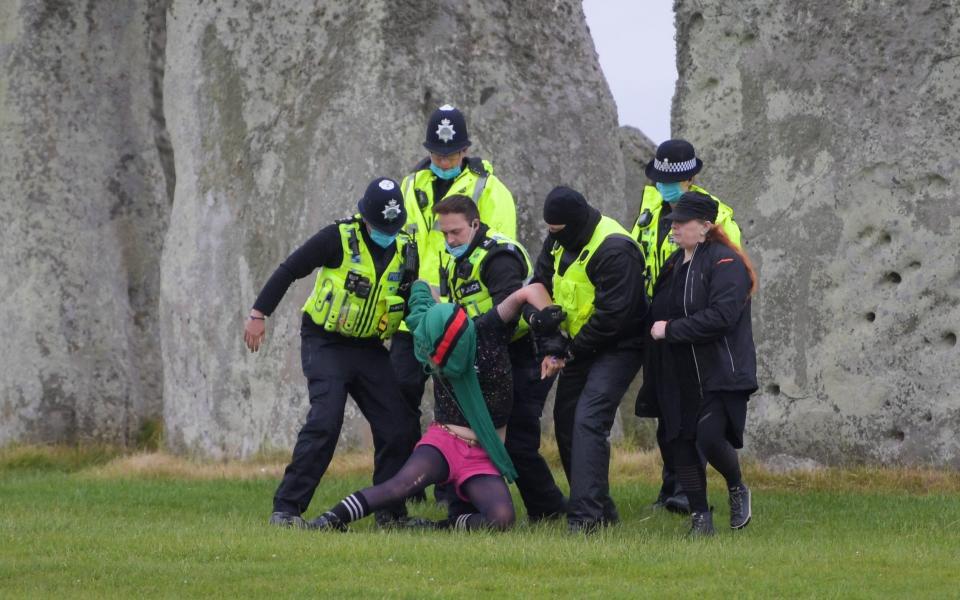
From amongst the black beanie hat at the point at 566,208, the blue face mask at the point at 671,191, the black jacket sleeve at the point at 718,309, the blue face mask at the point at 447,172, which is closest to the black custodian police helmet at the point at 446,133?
the blue face mask at the point at 447,172

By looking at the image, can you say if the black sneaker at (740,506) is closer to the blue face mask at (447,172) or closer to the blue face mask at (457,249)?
the blue face mask at (457,249)

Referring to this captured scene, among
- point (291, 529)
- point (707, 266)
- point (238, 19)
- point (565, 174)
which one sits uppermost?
point (238, 19)

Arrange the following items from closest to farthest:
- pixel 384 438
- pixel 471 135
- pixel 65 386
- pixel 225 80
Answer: pixel 384 438
pixel 471 135
pixel 225 80
pixel 65 386

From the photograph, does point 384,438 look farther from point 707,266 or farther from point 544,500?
point 707,266

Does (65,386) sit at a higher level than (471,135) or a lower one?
lower

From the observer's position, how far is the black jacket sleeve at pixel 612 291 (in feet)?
34.9

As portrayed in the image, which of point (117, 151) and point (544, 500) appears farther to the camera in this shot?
point (117, 151)

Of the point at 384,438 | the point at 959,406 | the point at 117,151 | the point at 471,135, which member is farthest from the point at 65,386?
the point at 959,406

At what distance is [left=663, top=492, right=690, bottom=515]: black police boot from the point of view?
11.8 m

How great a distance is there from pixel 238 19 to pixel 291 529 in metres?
7.05

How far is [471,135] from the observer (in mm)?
15492

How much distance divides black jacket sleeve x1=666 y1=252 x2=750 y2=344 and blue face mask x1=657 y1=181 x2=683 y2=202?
1.34m

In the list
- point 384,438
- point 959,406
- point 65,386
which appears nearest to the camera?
point 384,438

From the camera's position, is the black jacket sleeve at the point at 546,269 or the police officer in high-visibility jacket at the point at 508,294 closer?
the police officer in high-visibility jacket at the point at 508,294
